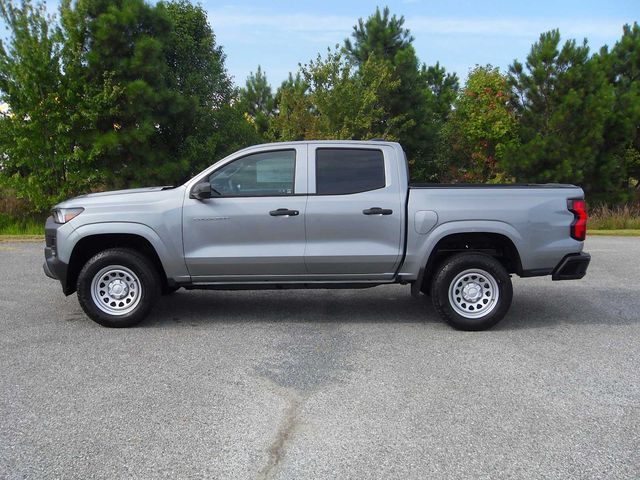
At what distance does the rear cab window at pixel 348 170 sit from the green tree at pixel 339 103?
1347cm

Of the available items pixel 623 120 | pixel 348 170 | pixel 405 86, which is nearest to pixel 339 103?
pixel 405 86

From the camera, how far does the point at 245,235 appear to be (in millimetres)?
6535

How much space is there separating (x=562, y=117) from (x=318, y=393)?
658 inches

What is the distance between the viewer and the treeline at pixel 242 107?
15.6 m

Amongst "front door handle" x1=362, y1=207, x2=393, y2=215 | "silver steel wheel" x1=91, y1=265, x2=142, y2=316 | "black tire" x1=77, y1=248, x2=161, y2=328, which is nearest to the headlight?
"black tire" x1=77, y1=248, x2=161, y2=328

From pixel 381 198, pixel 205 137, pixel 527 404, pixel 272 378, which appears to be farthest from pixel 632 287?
pixel 205 137

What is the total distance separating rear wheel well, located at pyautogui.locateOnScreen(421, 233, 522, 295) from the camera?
661cm

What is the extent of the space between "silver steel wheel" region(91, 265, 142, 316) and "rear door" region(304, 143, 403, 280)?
6.07 feet

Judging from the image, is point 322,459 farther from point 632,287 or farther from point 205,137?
point 205,137

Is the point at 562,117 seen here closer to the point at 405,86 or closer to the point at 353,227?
the point at 405,86

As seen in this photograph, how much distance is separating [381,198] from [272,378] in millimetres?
2393

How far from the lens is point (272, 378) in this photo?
5.02 m

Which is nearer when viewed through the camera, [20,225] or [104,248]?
[104,248]

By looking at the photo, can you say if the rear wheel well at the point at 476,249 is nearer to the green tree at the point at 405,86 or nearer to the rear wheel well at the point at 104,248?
the rear wheel well at the point at 104,248
